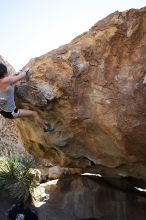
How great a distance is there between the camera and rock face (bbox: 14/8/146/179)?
7.05 metres

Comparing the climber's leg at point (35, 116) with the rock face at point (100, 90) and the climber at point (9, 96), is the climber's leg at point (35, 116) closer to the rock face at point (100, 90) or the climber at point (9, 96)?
the climber at point (9, 96)

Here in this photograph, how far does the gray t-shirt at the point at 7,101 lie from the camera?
7318 millimetres

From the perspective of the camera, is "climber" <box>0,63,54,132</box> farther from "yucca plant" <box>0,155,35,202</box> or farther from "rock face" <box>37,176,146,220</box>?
Result: "yucca plant" <box>0,155,35,202</box>

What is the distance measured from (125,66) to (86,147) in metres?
1.98

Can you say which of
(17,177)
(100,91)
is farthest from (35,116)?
(17,177)

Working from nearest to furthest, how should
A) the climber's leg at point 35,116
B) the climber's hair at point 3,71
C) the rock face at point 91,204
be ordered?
1. the climber's hair at point 3,71
2. the climber's leg at point 35,116
3. the rock face at point 91,204

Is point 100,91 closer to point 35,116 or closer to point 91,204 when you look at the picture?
point 35,116

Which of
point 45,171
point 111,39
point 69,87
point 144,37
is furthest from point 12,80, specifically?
point 45,171

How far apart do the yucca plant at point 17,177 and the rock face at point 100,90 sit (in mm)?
2965

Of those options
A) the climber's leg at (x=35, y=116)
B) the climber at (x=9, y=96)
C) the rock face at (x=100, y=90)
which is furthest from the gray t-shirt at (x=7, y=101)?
the rock face at (x=100, y=90)

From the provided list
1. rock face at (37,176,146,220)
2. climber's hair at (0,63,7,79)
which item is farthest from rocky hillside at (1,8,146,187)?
rock face at (37,176,146,220)

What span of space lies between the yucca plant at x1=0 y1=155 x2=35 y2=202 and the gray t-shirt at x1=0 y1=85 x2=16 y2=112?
3640 millimetres

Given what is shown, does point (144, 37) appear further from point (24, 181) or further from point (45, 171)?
point (45, 171)

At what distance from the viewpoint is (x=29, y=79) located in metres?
7.64
